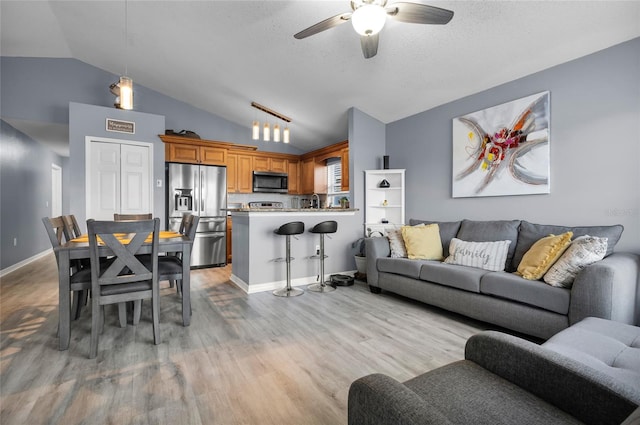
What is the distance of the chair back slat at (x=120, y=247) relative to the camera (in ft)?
6.82

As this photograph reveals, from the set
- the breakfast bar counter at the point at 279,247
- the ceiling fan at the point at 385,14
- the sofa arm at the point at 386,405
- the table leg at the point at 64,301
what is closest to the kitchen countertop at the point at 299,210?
the breakfast bar counter at the point at 279,247

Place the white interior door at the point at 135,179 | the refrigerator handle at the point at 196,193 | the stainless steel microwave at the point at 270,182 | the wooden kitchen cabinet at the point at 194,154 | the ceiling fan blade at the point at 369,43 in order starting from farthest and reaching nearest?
the stainless steel microwave at the point at 270,182, the wooden kitchen cabinet at the point at 194,154, the refrigerator handle at the point at 196,193, the white interior door at the point at 135,179, the ceiling fan blade at the point at 369,43

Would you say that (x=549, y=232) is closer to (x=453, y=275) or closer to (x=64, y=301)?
(x=453, y=275)

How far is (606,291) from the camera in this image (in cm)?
192

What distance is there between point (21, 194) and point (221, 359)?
5797 millimetres

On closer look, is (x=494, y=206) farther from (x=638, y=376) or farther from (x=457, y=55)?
(x=638, y=376)

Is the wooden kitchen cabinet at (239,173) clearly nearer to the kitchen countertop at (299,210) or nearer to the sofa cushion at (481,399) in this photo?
the kitchen countertop at (299,210)

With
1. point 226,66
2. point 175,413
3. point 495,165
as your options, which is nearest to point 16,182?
point 226,66

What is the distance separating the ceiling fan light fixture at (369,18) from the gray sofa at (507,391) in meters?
1.94

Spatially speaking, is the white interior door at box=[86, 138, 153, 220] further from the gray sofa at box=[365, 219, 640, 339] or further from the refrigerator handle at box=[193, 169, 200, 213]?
the gray sofa at box=[365, 219, 640, 339]

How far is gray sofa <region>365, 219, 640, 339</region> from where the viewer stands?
77.8 inches

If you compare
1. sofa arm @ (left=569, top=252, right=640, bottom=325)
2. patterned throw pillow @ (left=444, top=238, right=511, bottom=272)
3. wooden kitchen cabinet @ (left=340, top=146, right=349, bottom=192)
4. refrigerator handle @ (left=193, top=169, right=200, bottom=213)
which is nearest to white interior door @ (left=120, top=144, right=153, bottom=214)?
refrigerator handle @ (left=193, top=169, right=200, bottom=213)

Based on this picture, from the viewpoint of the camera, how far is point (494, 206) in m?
3.48

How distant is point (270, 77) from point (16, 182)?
477cm
